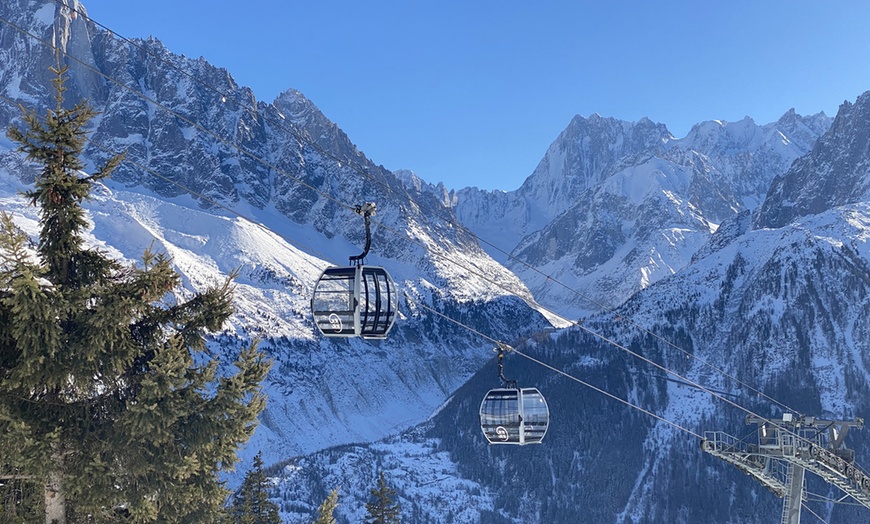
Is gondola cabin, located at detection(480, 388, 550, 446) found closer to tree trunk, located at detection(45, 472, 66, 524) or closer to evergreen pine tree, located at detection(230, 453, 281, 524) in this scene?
evergreen pine tree, located at detection(230, 453, 281, 524)

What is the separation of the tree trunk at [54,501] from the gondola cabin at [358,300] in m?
6.19

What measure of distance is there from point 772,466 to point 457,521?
15680 centimetres

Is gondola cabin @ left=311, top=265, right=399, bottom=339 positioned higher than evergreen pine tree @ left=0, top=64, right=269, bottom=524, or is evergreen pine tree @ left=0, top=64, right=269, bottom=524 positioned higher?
gondola cabin @ left=311, top=265, right=399, bottom=339

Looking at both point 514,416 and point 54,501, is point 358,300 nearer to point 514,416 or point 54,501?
point 54,501

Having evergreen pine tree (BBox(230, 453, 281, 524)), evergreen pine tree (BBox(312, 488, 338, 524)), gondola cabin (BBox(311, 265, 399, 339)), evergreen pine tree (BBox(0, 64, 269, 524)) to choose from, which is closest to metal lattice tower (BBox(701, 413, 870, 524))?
evergreen pine tree (BBox(230, 453, 281, 524))

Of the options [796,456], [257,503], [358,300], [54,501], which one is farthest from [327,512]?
[796,456]

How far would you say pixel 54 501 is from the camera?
12.0 meters

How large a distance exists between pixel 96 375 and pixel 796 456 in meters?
26.8

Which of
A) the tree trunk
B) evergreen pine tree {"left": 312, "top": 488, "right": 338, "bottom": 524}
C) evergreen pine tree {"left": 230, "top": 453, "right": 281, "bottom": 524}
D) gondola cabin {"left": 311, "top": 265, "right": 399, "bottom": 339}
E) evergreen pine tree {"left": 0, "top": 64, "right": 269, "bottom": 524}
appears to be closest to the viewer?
evergreen pine tree {"left": 0, "top": 64, "right": 269, "bottom": 524}

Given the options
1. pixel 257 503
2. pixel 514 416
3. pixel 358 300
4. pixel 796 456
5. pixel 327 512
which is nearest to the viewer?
pixel 327 512

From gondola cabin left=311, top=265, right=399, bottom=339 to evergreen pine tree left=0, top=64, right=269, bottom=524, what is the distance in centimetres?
405

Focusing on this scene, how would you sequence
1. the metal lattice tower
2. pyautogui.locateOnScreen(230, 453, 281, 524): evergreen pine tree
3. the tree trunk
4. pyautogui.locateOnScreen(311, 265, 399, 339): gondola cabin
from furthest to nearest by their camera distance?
pyautogui.locateOnScreen(230, 453, 281, 524): evergreen pine tree < the metal lattice tower < pyautogui.locateOnScreen(311, 265, 399, 339): gondola cabin < the tree trunk

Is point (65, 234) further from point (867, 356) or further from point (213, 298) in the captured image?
point (867, 356)

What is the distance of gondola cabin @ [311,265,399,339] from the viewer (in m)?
16.6
